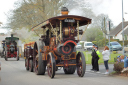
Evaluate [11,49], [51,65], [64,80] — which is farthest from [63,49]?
[11,49]

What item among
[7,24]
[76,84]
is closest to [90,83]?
[76,84]

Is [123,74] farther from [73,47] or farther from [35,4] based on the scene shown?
[35,4]

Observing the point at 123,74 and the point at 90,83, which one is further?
the point at 123,74

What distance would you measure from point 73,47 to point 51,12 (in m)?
24.2

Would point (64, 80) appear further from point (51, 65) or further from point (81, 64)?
point (81, 64)

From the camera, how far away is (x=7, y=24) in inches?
1785

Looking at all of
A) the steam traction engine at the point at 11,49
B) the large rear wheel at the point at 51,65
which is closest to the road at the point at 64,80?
the large rear wheel at the point at 51,65

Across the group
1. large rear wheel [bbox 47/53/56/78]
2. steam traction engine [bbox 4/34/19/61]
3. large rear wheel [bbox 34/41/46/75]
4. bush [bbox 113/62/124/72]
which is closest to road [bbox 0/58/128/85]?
large rear wheel [bbox 47/53/56/78]

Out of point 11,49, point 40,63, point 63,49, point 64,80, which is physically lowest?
point 64,80

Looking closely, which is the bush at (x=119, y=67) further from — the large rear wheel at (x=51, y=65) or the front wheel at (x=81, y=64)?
the large rear wheel at (x=51, y=65)

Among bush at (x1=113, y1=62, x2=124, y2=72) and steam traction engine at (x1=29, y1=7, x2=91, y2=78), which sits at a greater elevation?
steam traction engine at (x1=29, y1=7, x2=91, y2=78)

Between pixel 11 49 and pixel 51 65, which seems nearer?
pixel 51 65

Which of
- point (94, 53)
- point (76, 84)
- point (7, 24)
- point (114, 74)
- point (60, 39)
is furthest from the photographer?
point (7, 24)

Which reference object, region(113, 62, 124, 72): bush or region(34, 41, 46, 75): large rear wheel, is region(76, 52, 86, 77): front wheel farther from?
region(113, 62, 124, 72): bush
